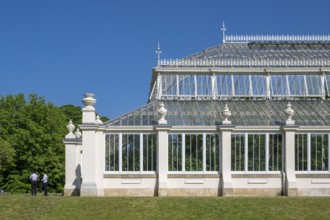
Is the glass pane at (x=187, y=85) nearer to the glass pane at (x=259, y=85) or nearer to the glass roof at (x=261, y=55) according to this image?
the glass roof at (x=261, y=55)

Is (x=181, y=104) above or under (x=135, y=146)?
above

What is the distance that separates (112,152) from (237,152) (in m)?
7.07

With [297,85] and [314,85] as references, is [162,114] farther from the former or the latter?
[314,85]

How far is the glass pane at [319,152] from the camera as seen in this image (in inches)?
1425

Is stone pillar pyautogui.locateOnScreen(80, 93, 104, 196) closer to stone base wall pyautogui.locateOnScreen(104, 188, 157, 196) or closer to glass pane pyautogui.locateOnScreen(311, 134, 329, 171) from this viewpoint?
stone base wall pyautogui.locateOnScreen(104, 188, 157, 196)

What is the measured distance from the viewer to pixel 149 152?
36.0 metres

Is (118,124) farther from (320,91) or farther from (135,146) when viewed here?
(320,91)

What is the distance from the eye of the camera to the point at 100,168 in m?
35.7

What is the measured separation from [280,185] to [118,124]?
32.1 ft

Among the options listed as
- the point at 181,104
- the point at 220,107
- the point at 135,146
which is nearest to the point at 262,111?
the point at 220,107

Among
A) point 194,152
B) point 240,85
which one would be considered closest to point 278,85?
point 240,85

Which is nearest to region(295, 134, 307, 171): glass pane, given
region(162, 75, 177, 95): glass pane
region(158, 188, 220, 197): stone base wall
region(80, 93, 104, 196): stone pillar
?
region(158, 188, 220, 197): stone base wall

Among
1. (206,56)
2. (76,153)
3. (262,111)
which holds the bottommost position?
(76,153)

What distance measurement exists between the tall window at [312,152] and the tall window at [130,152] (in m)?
8.19
